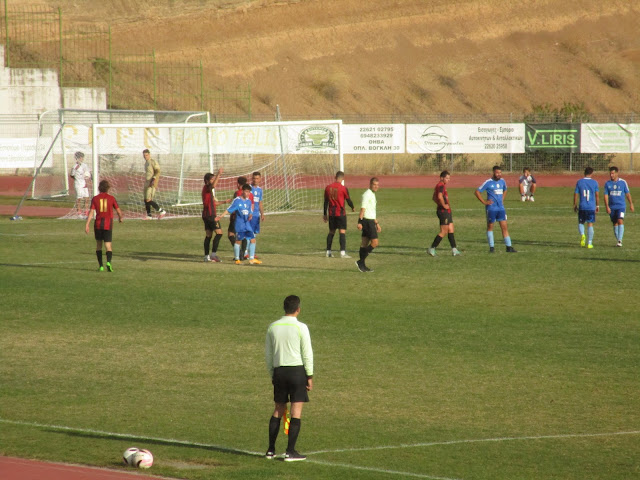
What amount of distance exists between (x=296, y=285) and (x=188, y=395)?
7.96 m

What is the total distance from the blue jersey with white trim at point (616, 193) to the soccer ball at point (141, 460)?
18.1m

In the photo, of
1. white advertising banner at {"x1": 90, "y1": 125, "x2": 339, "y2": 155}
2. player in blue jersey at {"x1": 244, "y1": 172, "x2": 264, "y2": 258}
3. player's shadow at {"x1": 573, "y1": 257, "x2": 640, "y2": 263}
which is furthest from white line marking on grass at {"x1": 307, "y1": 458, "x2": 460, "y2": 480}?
white advertising banner at {"x1": 90, "y1": 125, "x2": 339, "y2": 155}

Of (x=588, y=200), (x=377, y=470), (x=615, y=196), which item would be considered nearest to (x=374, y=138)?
(x=588, y=200)

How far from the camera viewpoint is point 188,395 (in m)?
11.4

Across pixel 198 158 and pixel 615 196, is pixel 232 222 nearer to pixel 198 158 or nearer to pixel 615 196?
pixel 615 196

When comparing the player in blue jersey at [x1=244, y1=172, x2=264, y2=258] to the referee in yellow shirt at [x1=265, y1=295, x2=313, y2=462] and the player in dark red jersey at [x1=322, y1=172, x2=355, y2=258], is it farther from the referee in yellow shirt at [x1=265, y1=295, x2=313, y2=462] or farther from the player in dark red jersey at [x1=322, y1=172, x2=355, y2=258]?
the referee in yellow shirt at [x1=265, y1=295, x2=313, y2=462]

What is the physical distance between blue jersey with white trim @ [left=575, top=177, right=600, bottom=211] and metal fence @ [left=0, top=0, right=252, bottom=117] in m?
36.7

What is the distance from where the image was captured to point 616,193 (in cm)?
2420

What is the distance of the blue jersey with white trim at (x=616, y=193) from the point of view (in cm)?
2411

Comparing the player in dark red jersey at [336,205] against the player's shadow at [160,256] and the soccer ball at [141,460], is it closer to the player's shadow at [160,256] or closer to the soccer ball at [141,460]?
the player's shadow at [160,256]

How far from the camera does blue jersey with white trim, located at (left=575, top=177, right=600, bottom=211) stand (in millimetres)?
24281

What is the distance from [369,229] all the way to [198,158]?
21.9 metres

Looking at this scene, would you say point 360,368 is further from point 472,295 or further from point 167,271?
point 167,271

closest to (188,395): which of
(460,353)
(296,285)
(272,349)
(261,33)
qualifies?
(272,349)
